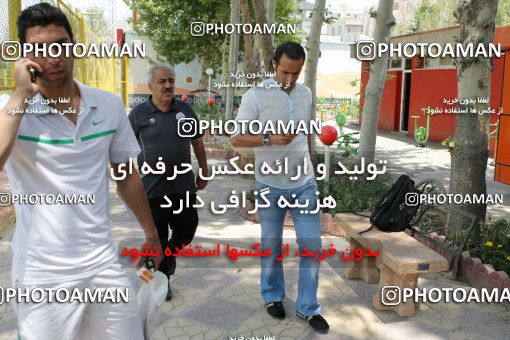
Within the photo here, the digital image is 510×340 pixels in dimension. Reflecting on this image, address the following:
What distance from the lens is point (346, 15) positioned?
81.9 metres

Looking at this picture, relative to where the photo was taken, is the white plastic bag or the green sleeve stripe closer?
the green sleeve stripe

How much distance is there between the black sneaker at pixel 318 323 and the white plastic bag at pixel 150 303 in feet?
5.01

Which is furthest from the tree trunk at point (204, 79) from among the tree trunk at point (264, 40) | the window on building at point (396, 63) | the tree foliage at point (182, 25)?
the tree trunk at point (264, 40)

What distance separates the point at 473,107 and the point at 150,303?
13.0 feet

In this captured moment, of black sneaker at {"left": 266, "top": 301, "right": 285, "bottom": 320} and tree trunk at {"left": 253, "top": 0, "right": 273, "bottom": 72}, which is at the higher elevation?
tree trunk at {"left": 253, "top": 0, "right": 273, "bottom": 72}

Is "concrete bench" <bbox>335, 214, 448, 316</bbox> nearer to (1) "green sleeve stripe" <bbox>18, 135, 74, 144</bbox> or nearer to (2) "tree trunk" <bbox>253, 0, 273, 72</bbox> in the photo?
(1) "green sleeve stripe" <bbox>18, 135, 74, 144</bbox>

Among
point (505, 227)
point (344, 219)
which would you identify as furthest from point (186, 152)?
point (505, 227)

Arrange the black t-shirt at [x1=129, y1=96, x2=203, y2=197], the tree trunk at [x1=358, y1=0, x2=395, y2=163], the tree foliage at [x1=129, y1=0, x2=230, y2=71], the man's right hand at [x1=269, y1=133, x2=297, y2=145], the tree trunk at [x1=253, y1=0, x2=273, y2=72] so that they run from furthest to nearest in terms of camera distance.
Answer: the tree foliage at [x1=129, y1=0, x2=230, y2=71]
the tree trunk at [x1=253, y1=0, x2=273, y2=72]
the tree trunk at [x1=358, y1=0, x2=395, y2=163]
the black t-shirt at [x1=129, y1=96, x2=203, y2=197]
the man's right hand at [x1=269, y1=133, x2=297, y2=145]

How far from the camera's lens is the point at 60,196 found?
6.30ft

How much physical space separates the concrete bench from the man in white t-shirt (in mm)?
2302

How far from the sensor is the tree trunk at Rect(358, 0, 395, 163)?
7207 millimetres

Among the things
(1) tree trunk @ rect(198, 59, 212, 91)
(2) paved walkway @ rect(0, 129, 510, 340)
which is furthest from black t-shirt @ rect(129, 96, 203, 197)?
(1) tree trunk @ rect(198, 59, 212, 91)

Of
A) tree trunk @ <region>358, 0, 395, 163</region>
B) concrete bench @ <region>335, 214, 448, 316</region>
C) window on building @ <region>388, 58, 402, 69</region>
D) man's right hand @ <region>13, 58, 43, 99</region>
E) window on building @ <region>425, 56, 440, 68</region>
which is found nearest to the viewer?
man's right hand @ <region>13, 58, 43, 99</region>

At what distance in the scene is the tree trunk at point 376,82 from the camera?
284 inches
